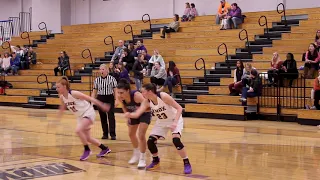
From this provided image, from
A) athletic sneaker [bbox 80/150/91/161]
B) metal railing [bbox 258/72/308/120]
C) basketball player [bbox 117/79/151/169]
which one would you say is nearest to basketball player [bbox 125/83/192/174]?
basketball player [bbox 117/79/151/169]

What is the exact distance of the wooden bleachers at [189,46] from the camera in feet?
63.0

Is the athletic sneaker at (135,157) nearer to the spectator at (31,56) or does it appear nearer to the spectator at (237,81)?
the spectator at (237,81)

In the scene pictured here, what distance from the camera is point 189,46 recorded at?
23.7 meters

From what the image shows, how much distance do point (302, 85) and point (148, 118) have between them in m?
9.16

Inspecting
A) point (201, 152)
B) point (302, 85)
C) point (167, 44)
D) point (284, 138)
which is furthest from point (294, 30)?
point (201, 152)

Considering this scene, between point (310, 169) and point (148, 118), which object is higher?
point (148, 118)

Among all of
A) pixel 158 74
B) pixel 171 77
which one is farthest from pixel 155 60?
pixel 171 77

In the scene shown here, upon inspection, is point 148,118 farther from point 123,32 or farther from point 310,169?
point 123,32

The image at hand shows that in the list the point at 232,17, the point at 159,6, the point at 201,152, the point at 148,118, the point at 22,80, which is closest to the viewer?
the point at 148,118

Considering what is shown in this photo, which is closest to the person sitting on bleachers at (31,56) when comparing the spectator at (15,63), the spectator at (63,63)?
the spectator at (15,63)

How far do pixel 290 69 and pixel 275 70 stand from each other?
19.0 inches

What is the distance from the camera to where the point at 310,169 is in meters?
8.71

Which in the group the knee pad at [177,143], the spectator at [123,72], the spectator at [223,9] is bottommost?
the knee pad at [177,143]

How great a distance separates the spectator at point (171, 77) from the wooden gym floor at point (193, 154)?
432 cm
